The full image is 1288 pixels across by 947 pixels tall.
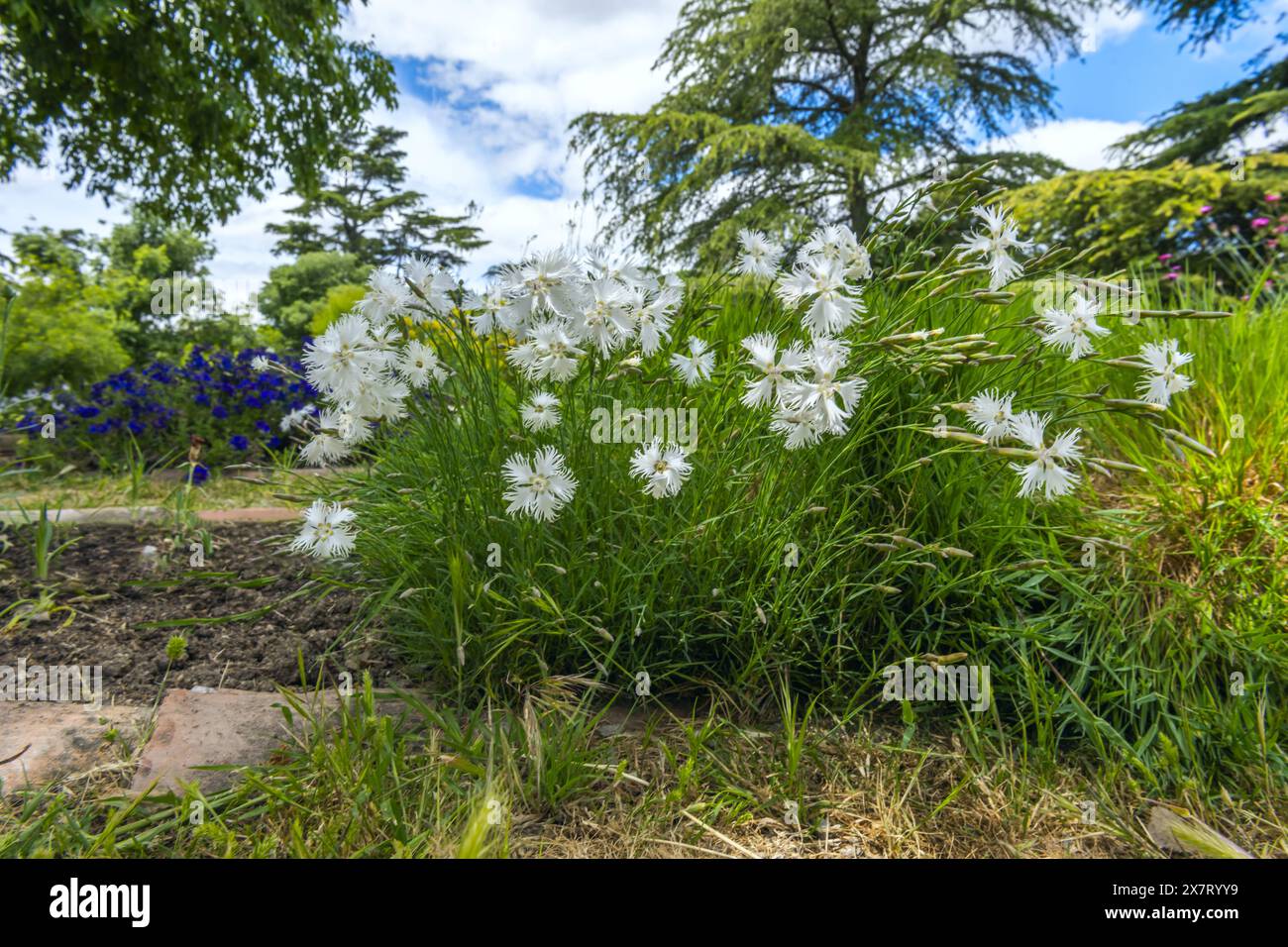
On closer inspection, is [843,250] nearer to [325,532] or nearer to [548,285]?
[548,285]

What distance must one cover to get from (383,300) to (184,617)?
139 centimetres

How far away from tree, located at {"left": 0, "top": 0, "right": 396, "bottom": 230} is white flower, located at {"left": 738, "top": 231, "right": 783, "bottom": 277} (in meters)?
8.23

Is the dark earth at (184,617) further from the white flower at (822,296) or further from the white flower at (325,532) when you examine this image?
the white flower at (822,296)

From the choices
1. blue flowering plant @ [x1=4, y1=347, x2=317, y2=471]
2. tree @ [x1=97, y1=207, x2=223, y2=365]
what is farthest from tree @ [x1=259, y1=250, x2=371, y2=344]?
blue flowering plant @ [x1=4, y1=347, x2=317, y2=471]

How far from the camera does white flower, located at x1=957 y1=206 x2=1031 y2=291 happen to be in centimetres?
196

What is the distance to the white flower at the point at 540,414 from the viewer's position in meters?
1.90

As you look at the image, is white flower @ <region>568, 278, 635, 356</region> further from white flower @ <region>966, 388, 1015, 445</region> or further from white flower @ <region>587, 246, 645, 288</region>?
white flower @ <region>966, 388, 1015, 445</region>

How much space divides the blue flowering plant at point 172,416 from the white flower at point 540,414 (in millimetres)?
4236

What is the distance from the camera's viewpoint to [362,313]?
1990 millimetres
